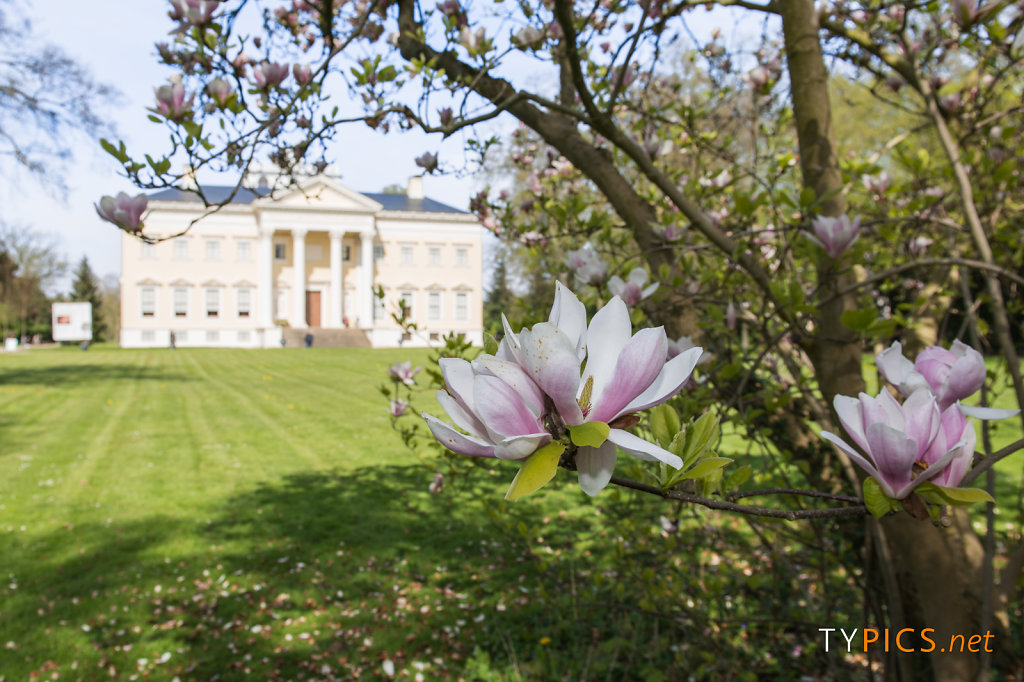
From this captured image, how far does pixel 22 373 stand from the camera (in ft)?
49.1

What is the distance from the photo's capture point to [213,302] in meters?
33.2

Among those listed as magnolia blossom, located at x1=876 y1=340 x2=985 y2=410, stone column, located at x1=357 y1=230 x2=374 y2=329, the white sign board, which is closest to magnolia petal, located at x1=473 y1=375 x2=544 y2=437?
magnolia blossom, located at x1=876 y1=340 x2=985 y2=410

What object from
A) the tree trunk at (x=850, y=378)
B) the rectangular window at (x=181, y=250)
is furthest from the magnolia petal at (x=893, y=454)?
the rectangular window at (x=181, y=250)

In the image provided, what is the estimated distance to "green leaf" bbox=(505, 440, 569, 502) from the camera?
20.8 inches

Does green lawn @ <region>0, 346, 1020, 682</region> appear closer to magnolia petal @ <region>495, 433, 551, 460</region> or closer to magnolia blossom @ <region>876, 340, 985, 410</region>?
magnolia blossom @ <region>876, 340, 985, 410</region>

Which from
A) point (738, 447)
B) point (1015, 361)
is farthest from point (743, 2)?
point (738, 447)

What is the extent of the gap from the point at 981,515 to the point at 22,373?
18247 millimetres

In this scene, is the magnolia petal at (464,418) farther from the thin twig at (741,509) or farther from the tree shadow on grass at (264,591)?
the tree shadow on grass at (264,591)

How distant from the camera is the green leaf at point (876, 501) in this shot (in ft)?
2.14

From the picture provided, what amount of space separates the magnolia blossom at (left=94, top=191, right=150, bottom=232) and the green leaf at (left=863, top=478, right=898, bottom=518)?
5.87ft

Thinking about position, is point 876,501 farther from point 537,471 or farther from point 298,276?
point 298,276

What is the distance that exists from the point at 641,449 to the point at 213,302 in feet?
119

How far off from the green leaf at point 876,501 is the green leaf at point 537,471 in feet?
1.11

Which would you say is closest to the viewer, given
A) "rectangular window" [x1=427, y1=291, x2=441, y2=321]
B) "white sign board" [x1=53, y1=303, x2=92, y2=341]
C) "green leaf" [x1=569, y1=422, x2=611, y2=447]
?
"green leaf" [x1=569, y1=422, x2=611, y2=447]
